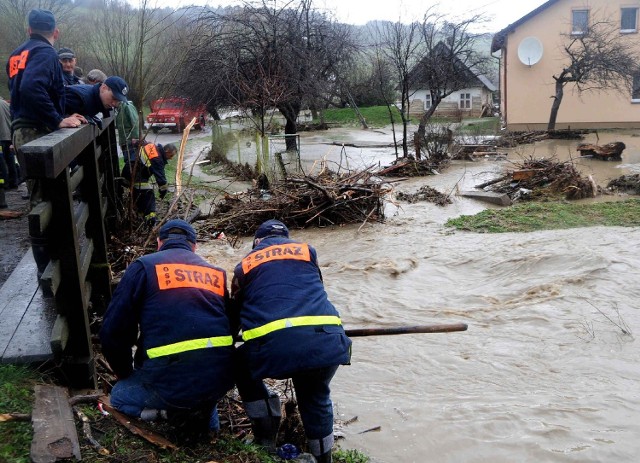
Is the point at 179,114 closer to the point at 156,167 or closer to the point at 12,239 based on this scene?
the point at 156,167

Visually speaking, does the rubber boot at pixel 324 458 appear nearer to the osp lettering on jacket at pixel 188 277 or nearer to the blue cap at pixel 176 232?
the osp lettering on jacket at pixel 188 277

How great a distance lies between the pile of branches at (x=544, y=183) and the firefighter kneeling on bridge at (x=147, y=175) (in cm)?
803

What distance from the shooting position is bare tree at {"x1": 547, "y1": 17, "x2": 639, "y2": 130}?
2845cm

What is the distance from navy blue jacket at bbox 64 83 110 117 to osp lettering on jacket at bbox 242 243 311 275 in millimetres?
2455

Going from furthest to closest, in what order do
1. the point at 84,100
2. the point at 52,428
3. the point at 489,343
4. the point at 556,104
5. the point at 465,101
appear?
the point at 465,101, the point at 556,104, the point at 489,343, the point at 84,100, the point at 52,428

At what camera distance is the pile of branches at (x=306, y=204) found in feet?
37.5

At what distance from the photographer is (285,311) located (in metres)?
3.62

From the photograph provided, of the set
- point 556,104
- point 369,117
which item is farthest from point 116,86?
point 369,117

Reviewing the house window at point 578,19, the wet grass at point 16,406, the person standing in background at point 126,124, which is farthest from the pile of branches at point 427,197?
the house window at point 578,19

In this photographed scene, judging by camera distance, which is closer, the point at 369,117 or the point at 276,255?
the point at 276,255

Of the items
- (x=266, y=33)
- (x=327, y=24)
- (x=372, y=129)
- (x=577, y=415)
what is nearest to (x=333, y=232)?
(x=577, y=415)

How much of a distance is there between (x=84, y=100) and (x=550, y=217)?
868 centimetres

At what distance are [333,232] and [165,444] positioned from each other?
8502 mm

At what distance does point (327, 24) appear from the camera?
2623cm
